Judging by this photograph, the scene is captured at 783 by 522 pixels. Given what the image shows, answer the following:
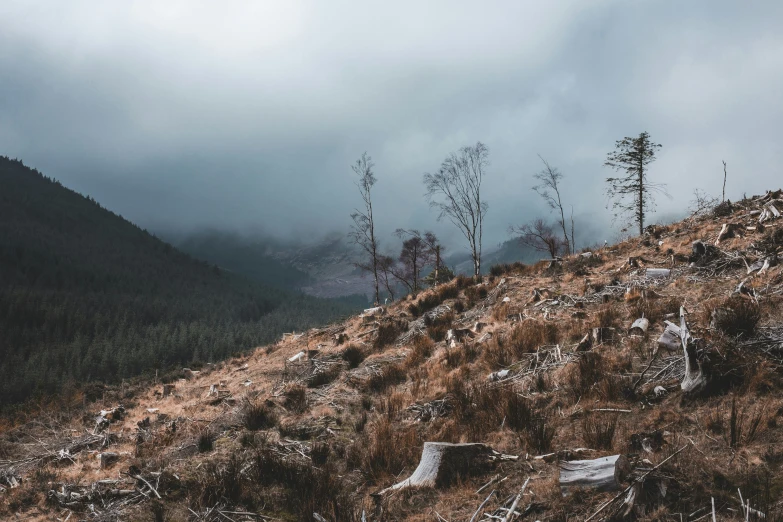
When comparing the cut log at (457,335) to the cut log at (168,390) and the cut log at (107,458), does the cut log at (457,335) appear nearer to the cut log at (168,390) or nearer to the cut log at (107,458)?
the cut log at (107,458)

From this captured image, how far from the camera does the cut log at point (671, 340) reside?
557 centimetres

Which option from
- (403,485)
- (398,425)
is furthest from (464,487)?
(398,425)

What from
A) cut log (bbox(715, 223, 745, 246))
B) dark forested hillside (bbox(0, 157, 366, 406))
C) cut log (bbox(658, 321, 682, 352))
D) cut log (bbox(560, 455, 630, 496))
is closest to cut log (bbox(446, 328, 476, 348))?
cut log (bbox(658, 321, 682, 352))

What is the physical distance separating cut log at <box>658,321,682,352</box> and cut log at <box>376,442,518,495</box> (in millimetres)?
3044

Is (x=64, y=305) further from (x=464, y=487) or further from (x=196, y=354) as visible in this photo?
(x=464, y=487)

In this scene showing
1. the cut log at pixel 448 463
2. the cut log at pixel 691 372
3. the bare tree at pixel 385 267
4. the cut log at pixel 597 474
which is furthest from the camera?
the bare tree at pixel 385 267

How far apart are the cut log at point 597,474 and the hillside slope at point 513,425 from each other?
29mm

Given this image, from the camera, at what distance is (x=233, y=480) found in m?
4.89

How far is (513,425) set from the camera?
16.9 ft

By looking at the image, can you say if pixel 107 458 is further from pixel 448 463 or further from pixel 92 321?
pixel 92 321

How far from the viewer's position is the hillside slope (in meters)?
3.59

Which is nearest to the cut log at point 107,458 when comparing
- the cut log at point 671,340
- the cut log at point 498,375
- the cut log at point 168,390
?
the cut log at point 498,375

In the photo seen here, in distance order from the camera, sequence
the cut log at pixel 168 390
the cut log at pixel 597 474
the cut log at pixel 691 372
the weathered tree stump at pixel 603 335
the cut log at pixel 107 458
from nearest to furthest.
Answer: the cut log at pixel 597 474
the cut log at pixel 691 372
the weathered tree stump at pixel 603 335
the cut log at pixel 107 458
the cut log at pixel 168 390

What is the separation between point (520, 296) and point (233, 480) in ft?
29.6
